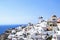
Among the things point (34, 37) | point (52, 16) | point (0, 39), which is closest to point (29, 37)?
point (34, 37)

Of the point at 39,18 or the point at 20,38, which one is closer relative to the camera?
the point at 20,38

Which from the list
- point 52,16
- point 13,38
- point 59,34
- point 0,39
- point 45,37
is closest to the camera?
point 59,34

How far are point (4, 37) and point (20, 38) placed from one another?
8.14 m

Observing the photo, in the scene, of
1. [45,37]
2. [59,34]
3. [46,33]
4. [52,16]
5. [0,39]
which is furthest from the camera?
[52,16]

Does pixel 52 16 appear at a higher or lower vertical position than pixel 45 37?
higher

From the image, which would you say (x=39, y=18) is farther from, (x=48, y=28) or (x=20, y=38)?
(x=20, y=38)

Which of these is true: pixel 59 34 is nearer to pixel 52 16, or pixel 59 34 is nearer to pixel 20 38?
pixel 20 38

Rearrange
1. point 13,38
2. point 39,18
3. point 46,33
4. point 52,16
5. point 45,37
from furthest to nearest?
point 39,18 < point 52,16 < point 13,38 < point 46,33 < point 45,37

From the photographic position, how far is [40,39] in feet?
94.8

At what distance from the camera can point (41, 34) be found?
30.0 metres

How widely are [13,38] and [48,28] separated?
524 centimetres

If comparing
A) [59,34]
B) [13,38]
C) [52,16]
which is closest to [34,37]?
[13,38]

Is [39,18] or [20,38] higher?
[39,18]

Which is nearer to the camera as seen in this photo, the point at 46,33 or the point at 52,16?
the point at 46,33
